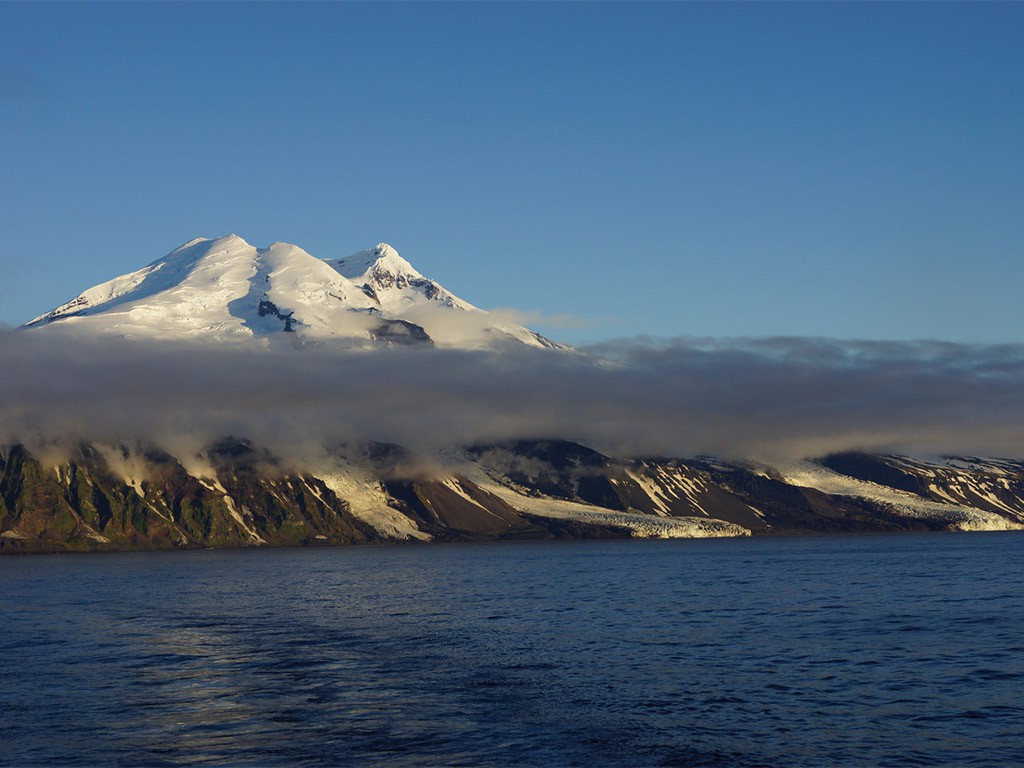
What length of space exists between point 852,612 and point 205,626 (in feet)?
249

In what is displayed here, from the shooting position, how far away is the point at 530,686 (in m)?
77.6

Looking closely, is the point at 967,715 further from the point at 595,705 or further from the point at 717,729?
the point at 595,705

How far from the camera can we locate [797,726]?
205 feet

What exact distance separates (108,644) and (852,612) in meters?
82.4

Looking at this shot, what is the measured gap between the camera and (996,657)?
8581 cm

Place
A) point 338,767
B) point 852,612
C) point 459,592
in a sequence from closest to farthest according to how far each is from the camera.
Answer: point 338,767
point 852,612
point 459,592

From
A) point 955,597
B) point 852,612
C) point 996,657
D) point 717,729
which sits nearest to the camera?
point 717,729

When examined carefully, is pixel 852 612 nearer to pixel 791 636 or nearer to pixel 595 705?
pixel 791 636

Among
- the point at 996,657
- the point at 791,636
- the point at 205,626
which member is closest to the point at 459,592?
the point at 205,626

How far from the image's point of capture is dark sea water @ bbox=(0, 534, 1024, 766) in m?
58.2

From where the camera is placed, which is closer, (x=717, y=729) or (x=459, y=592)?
(x=717, y=729)

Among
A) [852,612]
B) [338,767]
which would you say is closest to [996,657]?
[852,612]

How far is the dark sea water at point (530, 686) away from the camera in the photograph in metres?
58.2

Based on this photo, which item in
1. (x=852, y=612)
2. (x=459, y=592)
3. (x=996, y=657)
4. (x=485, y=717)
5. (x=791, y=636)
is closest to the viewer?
(x=485, y=717)
